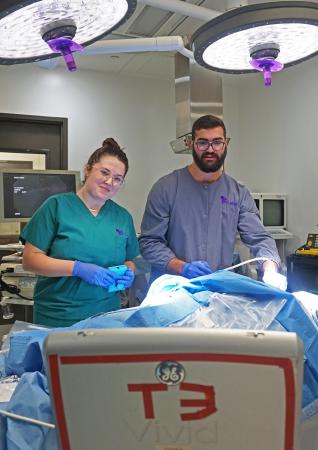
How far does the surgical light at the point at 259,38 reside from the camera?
873 mm

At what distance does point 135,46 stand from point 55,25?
1.17m

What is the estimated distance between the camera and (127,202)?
150 inches

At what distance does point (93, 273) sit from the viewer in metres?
1.33

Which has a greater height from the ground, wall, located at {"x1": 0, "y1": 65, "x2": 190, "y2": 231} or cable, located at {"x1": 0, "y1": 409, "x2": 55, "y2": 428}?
wall, located at {"x1": 0, "y1": 65, "x2": 190, "y2": 231}

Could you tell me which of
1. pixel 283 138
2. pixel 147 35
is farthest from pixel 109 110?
pixel 283 138

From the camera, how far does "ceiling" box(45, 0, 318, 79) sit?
2.64 m

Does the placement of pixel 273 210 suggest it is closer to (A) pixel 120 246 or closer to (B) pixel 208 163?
(B) pixel 208 163

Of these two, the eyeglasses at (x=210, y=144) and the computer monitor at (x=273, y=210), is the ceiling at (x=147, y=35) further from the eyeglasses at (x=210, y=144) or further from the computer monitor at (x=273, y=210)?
Answer: the computer monitor at (x=273, y=210)

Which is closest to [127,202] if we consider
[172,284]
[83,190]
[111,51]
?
[111,51]

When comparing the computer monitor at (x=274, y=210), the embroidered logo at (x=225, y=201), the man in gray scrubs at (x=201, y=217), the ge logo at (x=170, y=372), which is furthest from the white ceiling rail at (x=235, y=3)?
the computer monitor at (x=274, y=210)

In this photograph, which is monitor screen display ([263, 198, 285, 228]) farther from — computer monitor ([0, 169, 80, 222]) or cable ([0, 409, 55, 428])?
cable ([0, 409, 55, 428])

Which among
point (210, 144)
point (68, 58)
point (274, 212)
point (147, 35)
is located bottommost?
point (274, 212)

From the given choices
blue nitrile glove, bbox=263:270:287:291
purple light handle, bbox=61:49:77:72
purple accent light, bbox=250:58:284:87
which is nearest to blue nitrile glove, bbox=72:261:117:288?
blue nitrile glove, bbox=263:270:287:291

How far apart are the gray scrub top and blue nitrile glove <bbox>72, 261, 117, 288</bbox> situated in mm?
297
